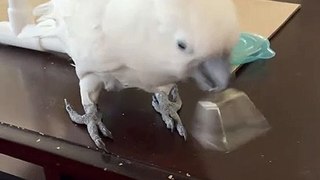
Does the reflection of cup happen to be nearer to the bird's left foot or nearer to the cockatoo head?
the bird's left foot

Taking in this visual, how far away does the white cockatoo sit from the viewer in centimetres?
51

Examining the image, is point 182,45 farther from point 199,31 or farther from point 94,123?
point 94,123

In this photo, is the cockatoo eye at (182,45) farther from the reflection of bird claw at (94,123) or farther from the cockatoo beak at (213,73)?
the reflection of bird claw at (94,123)

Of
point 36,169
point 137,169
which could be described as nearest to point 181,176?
point 137,169

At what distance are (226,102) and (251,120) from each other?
0.13 feet

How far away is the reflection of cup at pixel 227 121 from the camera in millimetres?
631

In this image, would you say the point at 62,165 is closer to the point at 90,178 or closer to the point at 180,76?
the point at 90,178

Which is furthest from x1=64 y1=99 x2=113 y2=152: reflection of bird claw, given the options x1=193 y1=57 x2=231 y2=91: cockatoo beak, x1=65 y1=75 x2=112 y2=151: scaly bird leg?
x1=193 y1=57 x2=231 y2=91: cockatoo beak

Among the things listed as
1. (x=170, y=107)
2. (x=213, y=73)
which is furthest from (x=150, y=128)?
(x=213, y=73)

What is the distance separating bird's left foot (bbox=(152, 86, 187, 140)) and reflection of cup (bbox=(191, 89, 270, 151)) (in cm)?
2

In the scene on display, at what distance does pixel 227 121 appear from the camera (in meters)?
0.66

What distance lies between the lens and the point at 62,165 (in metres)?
0.63

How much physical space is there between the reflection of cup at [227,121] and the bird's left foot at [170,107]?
0.05ft

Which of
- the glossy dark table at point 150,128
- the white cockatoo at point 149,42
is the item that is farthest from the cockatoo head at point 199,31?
the glossy dark table at point 150,128
